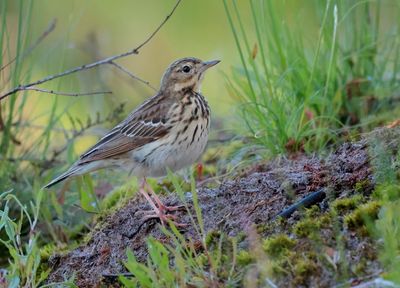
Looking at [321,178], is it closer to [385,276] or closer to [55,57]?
[385,276]

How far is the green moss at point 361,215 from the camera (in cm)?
391

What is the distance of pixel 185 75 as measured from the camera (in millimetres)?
6453

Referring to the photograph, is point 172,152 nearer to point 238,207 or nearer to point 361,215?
point 238,207

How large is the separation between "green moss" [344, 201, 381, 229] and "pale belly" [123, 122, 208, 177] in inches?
77.6

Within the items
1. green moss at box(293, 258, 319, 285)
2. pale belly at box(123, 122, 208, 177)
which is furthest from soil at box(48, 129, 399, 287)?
pale belly at box(123, 122, 208, 177)

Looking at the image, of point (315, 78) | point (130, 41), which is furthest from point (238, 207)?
point (130, 41)

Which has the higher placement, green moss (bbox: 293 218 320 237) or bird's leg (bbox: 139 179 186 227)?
green moss (bbox: 293 218 320 237)

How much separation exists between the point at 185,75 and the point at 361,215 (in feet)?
9.31

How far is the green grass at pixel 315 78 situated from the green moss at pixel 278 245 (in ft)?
5.65

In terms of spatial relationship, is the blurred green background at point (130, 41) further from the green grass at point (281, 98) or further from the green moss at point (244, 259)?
the green moss at point (244, 259)

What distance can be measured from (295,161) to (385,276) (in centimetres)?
216

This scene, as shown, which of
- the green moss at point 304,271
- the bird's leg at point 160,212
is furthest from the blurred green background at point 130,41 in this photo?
the green moss at point 304,271

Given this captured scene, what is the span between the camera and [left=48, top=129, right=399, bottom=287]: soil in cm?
442

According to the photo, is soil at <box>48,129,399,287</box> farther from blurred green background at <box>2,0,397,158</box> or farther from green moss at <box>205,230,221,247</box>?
blurred green background at <box>2,0,397,158</box>
